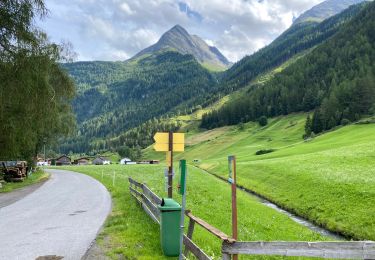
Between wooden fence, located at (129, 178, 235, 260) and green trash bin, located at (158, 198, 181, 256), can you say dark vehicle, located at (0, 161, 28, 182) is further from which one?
green trash bin, located at (158, 198, 181, 256)

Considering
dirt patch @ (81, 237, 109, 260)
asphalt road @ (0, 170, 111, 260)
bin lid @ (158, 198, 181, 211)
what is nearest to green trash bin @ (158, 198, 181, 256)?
bin lid @ (158, 198, 181, 211)

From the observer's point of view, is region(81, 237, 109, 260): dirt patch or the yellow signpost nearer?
region(81, 237, 109, 260): dirt patch

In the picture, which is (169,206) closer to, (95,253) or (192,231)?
(192,231)

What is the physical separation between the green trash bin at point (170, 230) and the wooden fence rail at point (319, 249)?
→ 5.78 m

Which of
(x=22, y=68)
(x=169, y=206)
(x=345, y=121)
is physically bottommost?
(x=169, y=206)

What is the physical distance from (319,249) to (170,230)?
27.1 feet

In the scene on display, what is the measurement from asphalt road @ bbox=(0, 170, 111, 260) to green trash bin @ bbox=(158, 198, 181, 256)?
309 cm

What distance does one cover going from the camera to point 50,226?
66.3 ft

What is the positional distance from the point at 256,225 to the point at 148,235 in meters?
10.3

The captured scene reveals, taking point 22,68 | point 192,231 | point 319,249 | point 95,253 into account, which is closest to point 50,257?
point 95,253

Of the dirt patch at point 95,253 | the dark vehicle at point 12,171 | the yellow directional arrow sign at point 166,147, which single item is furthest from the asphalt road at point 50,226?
the dark vehicle at point 12,171

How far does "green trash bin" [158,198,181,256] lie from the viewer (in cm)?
1380

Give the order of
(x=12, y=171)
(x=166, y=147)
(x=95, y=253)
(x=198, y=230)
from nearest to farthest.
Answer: (x=95, y=253) < (x=166, y=147) < (x=198, y=230) < (x=12, y=171)

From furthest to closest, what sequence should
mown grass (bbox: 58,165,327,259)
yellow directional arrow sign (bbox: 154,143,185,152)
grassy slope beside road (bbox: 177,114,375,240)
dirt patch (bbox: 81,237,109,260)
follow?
grassy slope beside road (bbox: 177,114,375,240) → yellow directional arrow sign (bbox: 154,143,185,152) → mown grass (bbox: 58,165,327,259) → dirt patch (bbox: 81,237,109,260)
